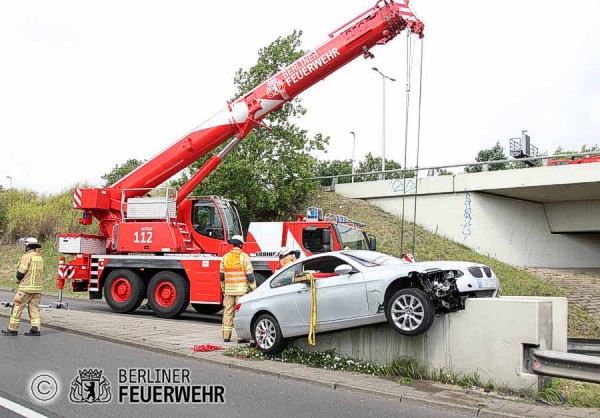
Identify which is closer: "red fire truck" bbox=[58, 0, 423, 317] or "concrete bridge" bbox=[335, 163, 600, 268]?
"red fire truck" bbox=[58, 0, 423, 317]

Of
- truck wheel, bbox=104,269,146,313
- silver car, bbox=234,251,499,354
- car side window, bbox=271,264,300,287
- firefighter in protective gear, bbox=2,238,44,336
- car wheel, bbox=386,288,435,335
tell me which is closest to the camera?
car wheel, bbox=386,288,435,335

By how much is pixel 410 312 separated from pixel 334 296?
125 cm

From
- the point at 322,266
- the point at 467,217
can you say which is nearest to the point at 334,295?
the point at 322,266

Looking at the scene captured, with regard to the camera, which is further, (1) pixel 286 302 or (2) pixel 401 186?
(2) pixel 401 186

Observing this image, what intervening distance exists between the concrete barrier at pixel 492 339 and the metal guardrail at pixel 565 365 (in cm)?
13

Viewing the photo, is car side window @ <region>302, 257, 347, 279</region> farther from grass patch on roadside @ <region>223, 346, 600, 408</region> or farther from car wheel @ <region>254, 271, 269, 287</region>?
car wheel @ <region>254, 271, 269, 287</region>

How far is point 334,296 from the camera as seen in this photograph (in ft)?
26.6

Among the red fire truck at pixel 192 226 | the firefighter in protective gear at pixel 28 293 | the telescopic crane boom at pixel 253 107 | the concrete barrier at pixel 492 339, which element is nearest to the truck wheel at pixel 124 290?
the red fire truck at pixel 192 226

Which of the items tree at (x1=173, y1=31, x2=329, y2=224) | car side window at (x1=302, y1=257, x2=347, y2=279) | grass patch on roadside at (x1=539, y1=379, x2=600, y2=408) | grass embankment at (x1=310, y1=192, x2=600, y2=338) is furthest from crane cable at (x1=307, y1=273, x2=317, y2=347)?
tree at (x1=173, y1=31, x2=329, y2=224)

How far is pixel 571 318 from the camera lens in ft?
58.1

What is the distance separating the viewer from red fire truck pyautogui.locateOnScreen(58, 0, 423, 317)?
13414 millimetres

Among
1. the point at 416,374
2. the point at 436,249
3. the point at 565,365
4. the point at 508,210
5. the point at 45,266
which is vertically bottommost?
the point at 416,374

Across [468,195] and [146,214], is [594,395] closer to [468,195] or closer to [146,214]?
[146,214]

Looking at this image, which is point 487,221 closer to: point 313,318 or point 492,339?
point 313,318
